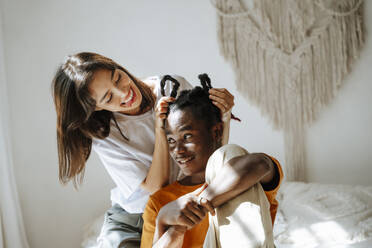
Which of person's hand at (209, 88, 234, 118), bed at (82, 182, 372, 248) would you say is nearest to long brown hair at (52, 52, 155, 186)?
person's hand at (209, 88, 234, 118)

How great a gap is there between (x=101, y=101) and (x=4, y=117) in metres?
1.09

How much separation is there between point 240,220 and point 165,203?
39 cm

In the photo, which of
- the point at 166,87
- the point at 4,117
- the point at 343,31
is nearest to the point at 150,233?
the point at 166,87

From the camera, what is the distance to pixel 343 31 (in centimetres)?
205

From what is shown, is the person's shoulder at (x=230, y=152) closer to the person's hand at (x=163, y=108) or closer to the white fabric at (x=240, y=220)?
the white fabric at (x=240, y=220)

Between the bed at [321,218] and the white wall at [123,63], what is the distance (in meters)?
0.33

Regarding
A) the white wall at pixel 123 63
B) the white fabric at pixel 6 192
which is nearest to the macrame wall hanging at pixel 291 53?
the white wall at pixel 123 63

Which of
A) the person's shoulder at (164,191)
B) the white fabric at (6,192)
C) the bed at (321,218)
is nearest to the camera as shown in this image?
the person's shoulder at (164,191)

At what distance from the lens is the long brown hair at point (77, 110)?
1.09 meters

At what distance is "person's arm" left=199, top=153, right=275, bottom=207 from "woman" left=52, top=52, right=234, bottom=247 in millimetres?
246

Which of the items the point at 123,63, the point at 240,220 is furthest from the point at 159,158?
the point at 123,63

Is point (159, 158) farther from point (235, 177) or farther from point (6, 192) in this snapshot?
point (6, 192)

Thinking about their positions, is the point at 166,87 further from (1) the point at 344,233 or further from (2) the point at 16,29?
(2) the point at 16,29

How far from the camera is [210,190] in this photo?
2.72 feet
